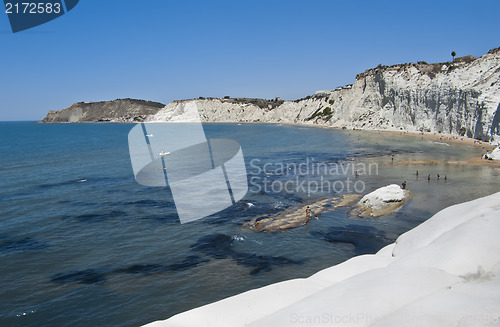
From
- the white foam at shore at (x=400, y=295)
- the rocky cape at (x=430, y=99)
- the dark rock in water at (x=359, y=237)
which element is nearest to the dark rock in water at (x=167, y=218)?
the dark rock in water at (x=359, y=237)

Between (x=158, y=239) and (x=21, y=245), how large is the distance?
32.0 ft

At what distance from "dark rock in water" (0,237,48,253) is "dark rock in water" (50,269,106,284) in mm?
5660

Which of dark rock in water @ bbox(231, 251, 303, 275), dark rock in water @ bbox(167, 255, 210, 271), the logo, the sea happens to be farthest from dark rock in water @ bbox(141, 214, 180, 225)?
dark rock in water @ bbox(231, 251, 303, 275)

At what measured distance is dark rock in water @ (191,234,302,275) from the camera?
2122 cm

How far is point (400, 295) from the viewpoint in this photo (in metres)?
9.82

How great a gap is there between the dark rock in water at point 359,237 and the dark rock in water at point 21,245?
2038 centimetres

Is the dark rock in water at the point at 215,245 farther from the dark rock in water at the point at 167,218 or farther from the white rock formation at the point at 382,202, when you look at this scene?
the white rock formation at the point at 382,202

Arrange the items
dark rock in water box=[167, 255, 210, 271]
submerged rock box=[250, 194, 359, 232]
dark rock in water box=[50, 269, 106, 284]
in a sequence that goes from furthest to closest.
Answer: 1. submerged rock box=[250, 194, 359, 232]
2. dark rock in water box=[167, 255, 210, 271]
3. dark rock in water box=[50, 269, 106, 284]

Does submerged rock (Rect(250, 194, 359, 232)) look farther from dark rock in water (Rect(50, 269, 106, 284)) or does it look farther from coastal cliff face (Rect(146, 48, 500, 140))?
coastal cliff face (Rect(146, 48, 500, 140))

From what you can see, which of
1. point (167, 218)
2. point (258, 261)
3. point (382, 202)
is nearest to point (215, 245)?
point (258, 261)

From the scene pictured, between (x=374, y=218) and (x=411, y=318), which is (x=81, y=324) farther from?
(x=374, y=218)

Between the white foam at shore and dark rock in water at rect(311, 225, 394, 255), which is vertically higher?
the white foam at shore

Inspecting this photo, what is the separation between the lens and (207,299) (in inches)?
690

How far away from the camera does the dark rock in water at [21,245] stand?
2425cm
